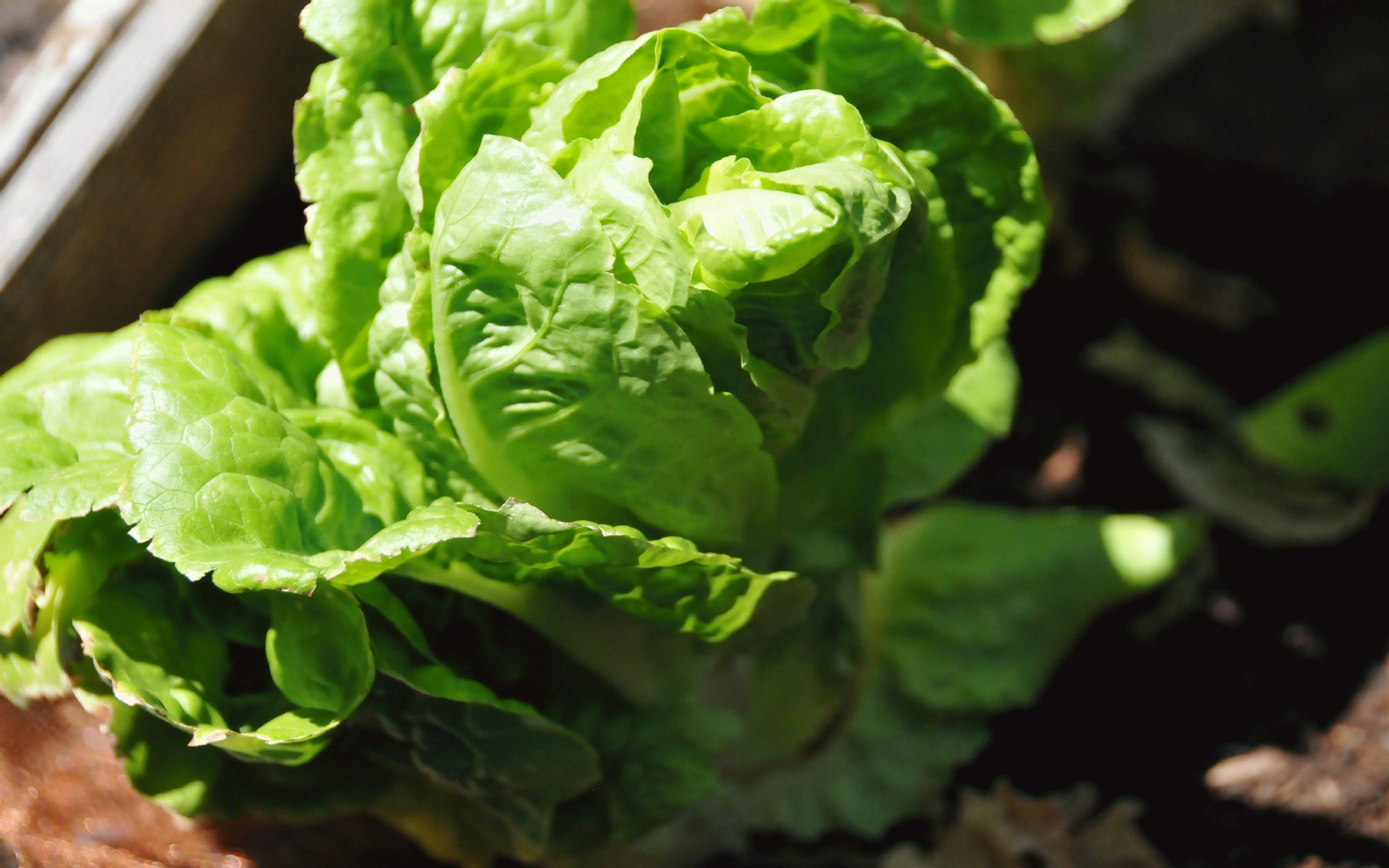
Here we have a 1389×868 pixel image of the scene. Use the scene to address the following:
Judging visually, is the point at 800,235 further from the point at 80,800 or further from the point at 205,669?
the point at 80,800

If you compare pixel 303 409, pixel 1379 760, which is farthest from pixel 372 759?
pixel 1379 760

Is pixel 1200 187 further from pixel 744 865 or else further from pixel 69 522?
pixel 69 522

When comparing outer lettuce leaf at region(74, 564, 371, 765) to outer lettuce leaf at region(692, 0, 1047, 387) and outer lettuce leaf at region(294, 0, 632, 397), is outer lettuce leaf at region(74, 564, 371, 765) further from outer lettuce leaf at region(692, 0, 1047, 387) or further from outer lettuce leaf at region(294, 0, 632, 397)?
outer lettuce leaf at region(692, 0, 1047, 387)

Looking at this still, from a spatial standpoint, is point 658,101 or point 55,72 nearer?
point 658,101

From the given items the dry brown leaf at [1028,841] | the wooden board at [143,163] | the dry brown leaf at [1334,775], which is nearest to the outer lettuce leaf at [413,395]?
the wooden board at [143,163]

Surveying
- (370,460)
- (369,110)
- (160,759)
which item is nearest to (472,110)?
(369,110)

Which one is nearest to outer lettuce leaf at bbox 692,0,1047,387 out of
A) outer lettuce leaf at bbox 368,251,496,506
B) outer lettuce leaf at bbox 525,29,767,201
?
outer lettuce leaf at bbox 525,29,767,201
